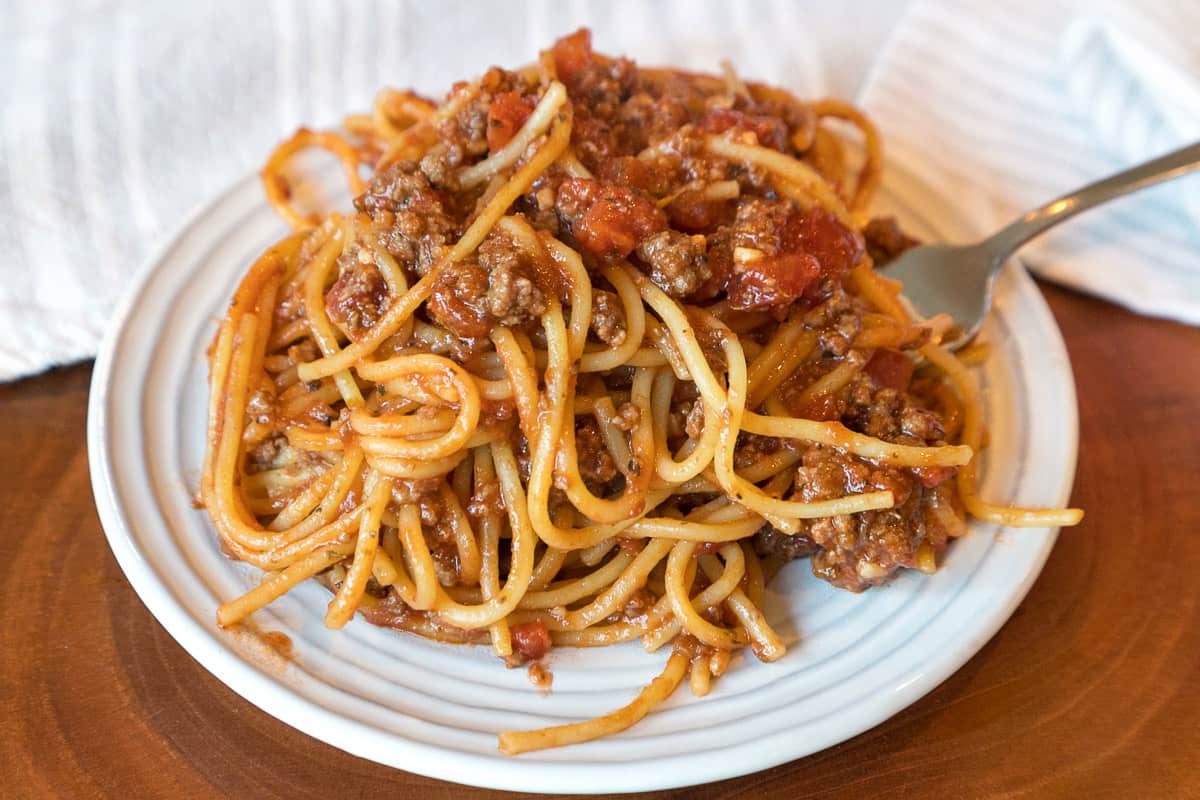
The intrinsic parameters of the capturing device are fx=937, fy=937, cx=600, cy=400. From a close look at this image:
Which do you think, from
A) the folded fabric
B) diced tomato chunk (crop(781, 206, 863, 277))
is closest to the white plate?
diced tomato chunk (crop(781, 206, 863, 277))

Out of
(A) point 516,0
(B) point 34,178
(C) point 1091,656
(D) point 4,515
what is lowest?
(C) point 1091,656

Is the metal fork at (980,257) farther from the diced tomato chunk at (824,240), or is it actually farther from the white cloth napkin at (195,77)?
the white cloth napkin at (195,77)

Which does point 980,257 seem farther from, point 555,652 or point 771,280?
point 555,652

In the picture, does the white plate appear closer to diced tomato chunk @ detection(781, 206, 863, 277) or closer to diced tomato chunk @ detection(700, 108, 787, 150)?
diced tomato chunk @ detection(781, 206, 863, 277)

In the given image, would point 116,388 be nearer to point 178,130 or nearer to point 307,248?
point 307,248

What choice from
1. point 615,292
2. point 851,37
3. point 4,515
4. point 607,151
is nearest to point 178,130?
point 4,515

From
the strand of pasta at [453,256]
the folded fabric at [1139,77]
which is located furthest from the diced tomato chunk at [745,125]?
the folded fabric at [1139,77]
